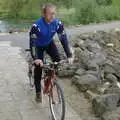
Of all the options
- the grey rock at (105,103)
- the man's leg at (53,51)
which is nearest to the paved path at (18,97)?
the grey rock at (105,103)

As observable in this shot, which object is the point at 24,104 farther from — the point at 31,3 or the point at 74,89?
the point at 31,3

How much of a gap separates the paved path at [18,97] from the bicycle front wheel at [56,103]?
9.8 inches

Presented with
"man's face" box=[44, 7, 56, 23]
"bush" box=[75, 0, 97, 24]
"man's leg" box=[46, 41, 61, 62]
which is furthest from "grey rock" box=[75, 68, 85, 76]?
"bush" box=[75, 0, 97, 24]

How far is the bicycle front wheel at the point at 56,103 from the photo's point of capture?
6339 mm

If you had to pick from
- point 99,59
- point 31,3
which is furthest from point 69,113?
point 31,3

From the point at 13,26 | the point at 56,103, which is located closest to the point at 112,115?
the point at 56,103

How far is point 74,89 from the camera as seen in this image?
864cm

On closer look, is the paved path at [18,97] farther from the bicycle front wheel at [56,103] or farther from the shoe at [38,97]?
the bicycle front wheel at [56,103]

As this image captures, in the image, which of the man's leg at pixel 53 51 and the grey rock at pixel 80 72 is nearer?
the man's leg at pixel 53 51

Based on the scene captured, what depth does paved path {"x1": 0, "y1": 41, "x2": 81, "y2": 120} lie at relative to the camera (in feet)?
22.8

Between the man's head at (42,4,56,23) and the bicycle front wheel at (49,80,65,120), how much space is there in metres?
1.01

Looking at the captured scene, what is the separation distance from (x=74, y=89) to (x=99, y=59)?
2.37 m

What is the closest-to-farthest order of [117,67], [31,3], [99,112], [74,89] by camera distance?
[99,112] → [74,89] → [117,67] → [31,3]

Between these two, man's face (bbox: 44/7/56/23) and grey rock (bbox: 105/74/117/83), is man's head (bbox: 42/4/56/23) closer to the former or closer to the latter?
man's face (bbox: 44/7/56/23)
